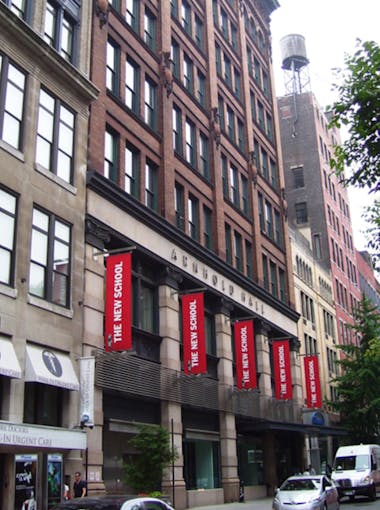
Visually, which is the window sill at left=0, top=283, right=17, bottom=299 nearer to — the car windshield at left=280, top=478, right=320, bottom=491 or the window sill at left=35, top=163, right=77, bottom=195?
the window sill at left=35, top=163, right=77, bottom=195

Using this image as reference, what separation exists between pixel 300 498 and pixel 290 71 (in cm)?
7000

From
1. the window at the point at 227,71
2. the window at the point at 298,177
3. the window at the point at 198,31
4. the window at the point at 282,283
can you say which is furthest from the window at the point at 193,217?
the window at the point at 298,177

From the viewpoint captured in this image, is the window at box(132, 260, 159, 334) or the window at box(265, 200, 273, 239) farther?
the window at box(265, 200, 273, 239)

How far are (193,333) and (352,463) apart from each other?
11118 mm

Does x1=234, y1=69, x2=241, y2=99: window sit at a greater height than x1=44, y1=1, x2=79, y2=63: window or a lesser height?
greater

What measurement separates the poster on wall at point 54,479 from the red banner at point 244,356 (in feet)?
51.7

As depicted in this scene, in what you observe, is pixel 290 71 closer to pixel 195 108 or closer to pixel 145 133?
pixel 195 108

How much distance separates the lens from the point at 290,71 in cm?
8331

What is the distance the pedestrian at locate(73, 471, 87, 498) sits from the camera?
64.7 ft

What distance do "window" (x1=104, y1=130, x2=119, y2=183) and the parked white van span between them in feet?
57.4

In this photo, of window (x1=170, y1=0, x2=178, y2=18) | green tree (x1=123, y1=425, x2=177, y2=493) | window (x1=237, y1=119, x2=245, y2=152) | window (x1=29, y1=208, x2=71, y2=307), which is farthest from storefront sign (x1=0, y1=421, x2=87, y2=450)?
window (x1=237, y1=119, x2=245, y2=152)

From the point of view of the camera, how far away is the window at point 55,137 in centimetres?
2252

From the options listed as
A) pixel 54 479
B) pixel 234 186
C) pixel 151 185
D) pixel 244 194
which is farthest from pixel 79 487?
pixel 244 194

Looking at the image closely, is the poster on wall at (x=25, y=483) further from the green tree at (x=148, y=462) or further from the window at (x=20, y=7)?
the window at (x=20, y=7)
